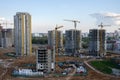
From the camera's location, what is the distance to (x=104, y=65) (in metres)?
47.1

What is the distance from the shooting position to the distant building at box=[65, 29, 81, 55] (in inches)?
2542

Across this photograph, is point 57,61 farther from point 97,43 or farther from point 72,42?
point 72,42

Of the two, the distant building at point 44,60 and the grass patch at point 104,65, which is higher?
Answer: the distant building at point 44,60

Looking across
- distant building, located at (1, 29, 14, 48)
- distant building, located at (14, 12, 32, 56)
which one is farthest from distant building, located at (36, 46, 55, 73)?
distant building, located at (1, 29, 14, 48)

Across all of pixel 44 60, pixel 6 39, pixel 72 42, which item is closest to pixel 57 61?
pixel 44 60

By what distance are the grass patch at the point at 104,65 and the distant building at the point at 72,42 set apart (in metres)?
14.7

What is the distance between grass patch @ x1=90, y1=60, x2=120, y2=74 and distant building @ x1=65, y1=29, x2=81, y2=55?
1475 centimetres

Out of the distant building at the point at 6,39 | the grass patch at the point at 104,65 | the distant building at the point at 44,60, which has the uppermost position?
the distant building at the point at 6,39

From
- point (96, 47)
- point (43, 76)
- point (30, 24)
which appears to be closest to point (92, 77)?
point (43, 76)

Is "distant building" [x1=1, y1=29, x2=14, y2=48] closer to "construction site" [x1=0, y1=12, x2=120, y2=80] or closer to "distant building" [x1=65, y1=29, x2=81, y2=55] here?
"construction site" [x1=0, y1=12, x2=120, y2=80]

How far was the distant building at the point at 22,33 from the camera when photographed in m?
58.7

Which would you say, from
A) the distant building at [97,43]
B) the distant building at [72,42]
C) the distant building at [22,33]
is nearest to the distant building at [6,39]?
the distant building at [22,33]

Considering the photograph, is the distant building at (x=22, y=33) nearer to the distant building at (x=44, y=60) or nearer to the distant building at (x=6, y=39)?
the distant building at (x=44, y=60)

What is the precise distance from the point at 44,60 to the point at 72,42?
85.8 feet
